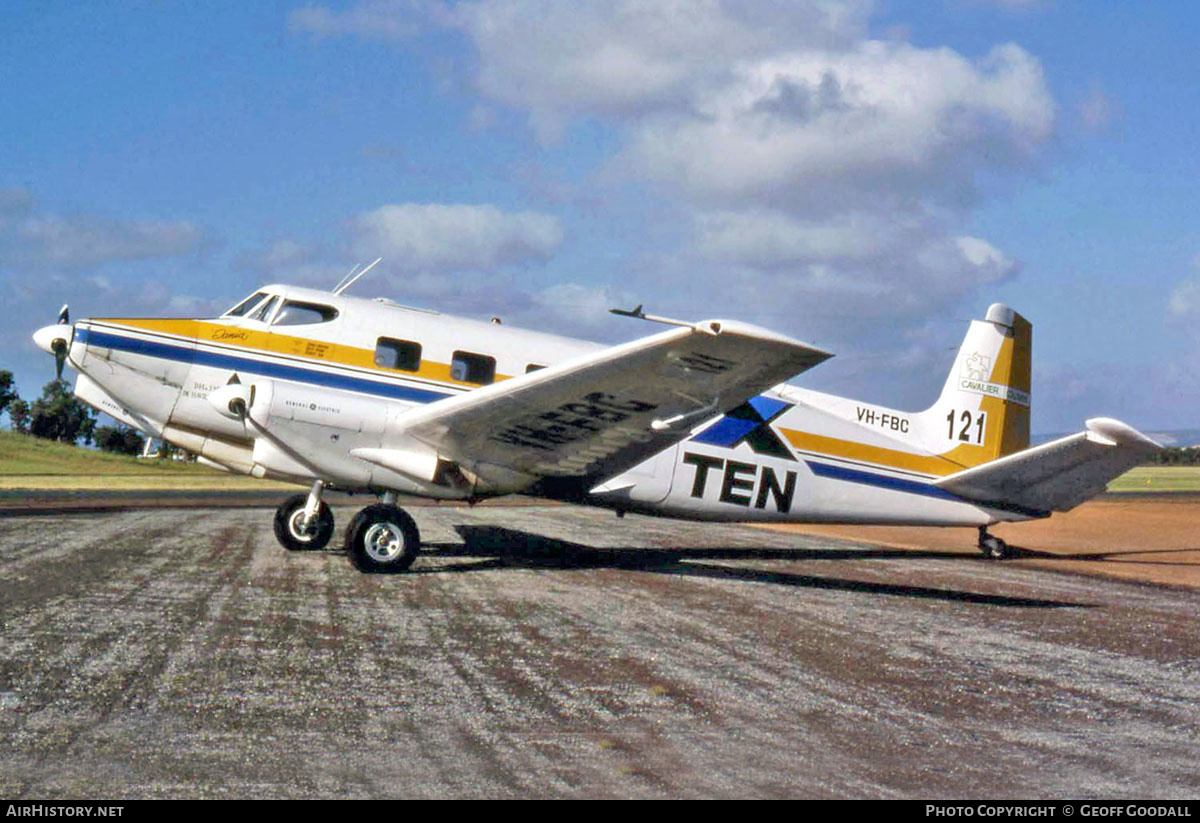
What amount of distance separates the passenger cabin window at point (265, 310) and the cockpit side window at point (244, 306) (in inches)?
8.0

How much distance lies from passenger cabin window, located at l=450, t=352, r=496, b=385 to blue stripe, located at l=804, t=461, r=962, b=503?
5.33m

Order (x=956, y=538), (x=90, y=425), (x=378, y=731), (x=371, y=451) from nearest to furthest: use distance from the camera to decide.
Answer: (x=378, y=731) → (x=371, y=451) → (x=956, y=538) → (x=90, y=425)

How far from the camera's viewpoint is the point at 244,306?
14.7 metres

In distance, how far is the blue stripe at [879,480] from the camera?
16.4m

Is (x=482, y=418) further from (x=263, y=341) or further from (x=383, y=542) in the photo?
(x=263, y=341)

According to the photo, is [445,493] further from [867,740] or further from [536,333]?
[867,740]

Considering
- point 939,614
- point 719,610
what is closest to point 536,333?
point 719,610

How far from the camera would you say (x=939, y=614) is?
11.6 metres

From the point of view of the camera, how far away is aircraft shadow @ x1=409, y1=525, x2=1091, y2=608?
1379 cm

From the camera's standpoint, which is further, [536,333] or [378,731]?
[536,333]

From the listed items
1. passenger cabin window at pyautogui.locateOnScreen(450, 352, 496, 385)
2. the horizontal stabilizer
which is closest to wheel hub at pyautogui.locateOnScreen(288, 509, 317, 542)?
passenger cabin window at pyautogui.locateOnScreen(450, 352, 496, 385)

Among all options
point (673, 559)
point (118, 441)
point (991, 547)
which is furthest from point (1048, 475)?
point (118, 441)

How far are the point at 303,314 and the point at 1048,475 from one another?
12465 mm
